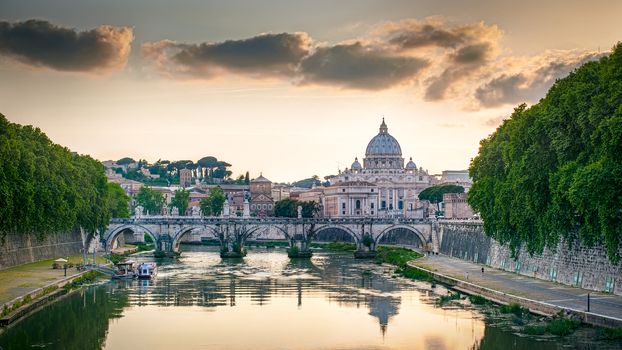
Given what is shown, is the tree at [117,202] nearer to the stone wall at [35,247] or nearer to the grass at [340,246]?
the stone wall at [35,247]

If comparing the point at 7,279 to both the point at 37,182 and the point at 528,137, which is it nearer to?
the point at 37,182

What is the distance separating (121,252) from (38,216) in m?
35.2

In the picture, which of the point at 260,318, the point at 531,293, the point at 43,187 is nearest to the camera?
the point at 260,318

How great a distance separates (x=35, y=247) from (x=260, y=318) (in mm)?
29515

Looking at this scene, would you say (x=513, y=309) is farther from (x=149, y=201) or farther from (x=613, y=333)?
(x=149, y=201)

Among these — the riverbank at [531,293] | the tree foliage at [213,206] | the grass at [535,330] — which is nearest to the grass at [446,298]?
the riverbank at [531,293]

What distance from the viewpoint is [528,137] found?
50.9m

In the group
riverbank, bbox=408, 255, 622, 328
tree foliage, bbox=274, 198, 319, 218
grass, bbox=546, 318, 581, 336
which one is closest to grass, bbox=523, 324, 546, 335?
grass, bbox=546, 318, 581, 336

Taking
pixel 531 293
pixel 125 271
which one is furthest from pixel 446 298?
pixel 125 271

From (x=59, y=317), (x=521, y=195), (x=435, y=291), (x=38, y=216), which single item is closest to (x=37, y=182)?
(x=38, y=216)

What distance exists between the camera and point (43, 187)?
62969 mm

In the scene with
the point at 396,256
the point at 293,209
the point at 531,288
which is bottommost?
the point at 531,288

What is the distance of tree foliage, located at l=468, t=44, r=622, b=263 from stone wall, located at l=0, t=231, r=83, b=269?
2804cm

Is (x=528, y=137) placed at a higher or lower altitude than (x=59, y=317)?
higher
